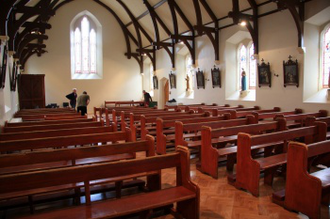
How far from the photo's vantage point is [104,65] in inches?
717

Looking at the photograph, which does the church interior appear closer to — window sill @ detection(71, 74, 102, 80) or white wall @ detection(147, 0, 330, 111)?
white wall @ detection(147, 0, 330, 111)

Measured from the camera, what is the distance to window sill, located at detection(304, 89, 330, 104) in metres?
8.01

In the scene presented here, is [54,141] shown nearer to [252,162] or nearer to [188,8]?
[252,162]

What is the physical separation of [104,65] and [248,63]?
10393 mm

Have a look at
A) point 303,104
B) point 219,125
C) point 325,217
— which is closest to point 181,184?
point 325,217

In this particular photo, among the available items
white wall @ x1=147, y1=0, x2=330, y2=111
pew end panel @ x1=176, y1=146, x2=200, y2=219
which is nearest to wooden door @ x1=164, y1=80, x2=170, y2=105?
white wall @ x1=147, y1=0, x2=330, y2=111

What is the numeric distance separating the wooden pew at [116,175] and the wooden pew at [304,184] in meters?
1.29

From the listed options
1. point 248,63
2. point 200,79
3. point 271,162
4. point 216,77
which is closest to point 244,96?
point 248,63

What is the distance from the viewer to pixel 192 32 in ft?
43.7

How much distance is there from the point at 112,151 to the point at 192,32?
11172 millimetres

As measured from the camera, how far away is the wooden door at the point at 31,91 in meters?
13.4

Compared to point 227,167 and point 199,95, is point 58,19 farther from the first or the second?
point 227,167

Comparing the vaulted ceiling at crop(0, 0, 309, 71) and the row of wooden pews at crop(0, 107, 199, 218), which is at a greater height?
the vaulted ceiling at crop(0, 0, 309, 71)

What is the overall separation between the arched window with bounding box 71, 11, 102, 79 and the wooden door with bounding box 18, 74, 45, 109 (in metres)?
3.74
